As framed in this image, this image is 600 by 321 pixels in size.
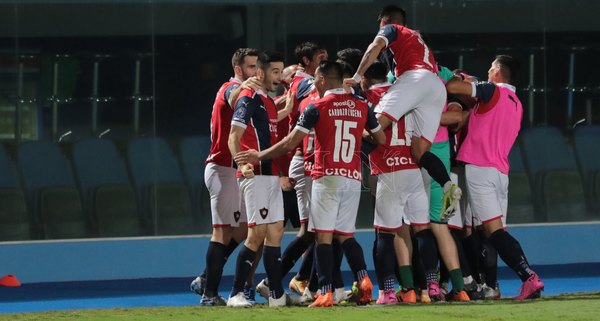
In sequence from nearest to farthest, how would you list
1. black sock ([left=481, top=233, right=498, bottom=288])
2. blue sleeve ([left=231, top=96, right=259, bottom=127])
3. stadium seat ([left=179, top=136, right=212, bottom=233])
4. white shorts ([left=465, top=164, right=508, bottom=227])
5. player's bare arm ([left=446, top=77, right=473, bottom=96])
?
blue sleeve ([left=231, top=96, right=259, bottom=127])
player's bare arm ([left=446, top=77, right=473, bottom=96])
white shorts ([left=465, top=164, right=508, bottom=227])
black sock ([left=481, top=233, right=498, bottom=288])
stadium seat ([left=179, top=136, right=212, bottom=233])

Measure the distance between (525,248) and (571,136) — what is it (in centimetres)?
139

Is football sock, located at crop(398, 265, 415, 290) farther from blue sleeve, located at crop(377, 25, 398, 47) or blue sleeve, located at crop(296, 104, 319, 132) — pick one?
blue sleeve, located at crop(377, 25, 398, 47)

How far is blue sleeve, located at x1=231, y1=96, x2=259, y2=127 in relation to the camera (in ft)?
32.1

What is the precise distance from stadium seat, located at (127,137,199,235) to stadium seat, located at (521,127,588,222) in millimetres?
3738

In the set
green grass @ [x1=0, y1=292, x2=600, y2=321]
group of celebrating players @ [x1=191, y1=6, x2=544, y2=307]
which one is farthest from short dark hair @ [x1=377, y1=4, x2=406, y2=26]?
green grass @ [x1=0, y1=292, x2=600, y2=321]

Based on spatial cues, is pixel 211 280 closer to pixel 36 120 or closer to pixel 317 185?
pixel 317 185

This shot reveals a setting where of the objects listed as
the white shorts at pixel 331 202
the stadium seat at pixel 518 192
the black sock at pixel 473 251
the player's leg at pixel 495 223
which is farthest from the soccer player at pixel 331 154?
the stadium seat at pixel 518 192

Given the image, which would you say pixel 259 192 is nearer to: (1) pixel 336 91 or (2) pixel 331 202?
(2) pixel 331 202

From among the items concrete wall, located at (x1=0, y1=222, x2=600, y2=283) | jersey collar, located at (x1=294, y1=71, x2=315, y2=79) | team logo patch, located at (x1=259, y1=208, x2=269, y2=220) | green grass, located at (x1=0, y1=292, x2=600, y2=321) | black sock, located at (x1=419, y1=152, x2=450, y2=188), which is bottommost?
concrete wall, located at (x1=0, y1=222, x2=600, y2=283)

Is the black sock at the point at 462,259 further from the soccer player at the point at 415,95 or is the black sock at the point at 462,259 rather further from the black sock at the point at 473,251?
the soccer player at the point at 415,95

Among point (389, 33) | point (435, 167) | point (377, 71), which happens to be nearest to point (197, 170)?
point (377, 71)

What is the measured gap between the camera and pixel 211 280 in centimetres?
1035

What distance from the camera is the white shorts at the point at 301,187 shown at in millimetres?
10445

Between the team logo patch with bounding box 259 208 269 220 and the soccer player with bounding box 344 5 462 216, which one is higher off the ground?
the soccer player with bounding box 344 5 462 216
